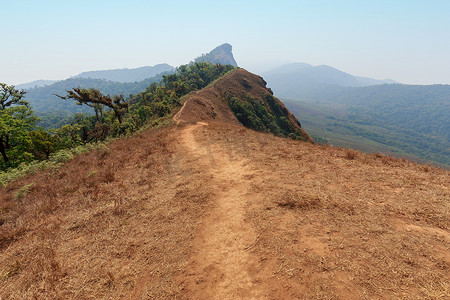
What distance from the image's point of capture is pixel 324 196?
26.5 feet

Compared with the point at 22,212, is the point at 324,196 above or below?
above

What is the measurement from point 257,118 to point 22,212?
48503 mm

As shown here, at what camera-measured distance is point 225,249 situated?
626 cm

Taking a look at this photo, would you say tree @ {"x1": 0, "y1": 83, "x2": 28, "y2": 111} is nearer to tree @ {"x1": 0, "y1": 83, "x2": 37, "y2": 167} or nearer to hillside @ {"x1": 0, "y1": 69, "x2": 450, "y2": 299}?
tree @ {"x1": 0, "y1": 83, "x2": 37, "y2": 167}

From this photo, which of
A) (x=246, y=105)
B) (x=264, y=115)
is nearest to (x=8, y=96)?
(x=246, y=105)

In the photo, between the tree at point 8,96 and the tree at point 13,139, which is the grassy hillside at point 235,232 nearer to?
the tree at point 13,139

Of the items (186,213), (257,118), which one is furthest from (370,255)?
(257,118)

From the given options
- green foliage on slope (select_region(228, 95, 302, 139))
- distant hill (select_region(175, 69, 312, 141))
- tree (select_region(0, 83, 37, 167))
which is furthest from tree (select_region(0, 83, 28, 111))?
green foliage on slope (select_region(228, 95, 302, 139))

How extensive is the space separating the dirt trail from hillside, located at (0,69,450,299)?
1.3 inches

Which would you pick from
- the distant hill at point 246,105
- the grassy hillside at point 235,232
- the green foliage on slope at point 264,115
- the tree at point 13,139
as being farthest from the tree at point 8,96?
the green foliage on slope at point 264,115

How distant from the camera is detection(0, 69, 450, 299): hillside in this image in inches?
198

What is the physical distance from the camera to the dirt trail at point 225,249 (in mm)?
5062

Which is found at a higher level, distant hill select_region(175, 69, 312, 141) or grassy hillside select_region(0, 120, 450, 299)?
distant hill select_region(175, 69, 312, 141)

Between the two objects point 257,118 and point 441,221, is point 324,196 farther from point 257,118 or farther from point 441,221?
point 257,118
